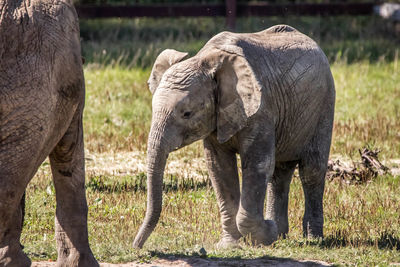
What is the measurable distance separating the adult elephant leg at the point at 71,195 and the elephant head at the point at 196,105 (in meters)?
1.02

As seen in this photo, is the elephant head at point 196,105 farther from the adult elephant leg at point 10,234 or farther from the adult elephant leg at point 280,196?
the adult elephant leg at point 10,234

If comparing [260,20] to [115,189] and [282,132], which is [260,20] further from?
[282,132]

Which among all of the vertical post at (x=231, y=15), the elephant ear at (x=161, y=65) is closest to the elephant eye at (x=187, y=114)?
the elephant ear at (x=161, y=65)

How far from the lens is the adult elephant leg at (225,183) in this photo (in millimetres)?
7195

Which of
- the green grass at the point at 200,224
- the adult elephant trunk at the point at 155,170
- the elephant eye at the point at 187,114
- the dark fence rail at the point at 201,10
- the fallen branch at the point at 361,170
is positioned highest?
the elephant eye at the point at 187,114

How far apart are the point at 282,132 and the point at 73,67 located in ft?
9.01

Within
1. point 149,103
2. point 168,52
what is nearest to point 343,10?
point 149,103

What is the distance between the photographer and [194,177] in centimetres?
977

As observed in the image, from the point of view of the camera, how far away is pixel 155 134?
651 cm

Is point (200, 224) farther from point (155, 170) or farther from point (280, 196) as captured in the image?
point (155, 170)

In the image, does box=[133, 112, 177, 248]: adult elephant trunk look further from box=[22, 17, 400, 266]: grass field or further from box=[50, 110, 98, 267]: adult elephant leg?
box=[50, 110, 98, 267]: adult elephant leg

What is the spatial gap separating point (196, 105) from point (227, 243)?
132 centimetres

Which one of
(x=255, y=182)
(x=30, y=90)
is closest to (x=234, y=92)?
(x=255, y=182)

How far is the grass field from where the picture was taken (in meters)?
6.87
